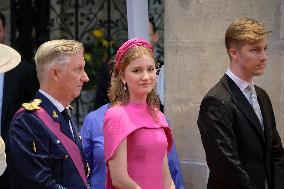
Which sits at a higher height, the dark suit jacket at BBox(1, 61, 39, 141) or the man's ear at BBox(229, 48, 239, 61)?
the man's ear at BBox(229, 48, 239, 61)

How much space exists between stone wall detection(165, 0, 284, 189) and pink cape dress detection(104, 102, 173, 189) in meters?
1.40

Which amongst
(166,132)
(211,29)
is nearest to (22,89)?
(211,29)

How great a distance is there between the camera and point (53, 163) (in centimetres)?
352

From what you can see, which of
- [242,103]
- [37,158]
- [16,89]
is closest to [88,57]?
[16,89]

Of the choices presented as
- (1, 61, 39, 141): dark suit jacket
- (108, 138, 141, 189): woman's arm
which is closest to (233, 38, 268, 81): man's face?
(108, 138, 141, 189): woman's arm

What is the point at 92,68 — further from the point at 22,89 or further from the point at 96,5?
the point at 22,89

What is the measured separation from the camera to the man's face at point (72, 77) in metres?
3.65

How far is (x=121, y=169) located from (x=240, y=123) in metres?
0.76

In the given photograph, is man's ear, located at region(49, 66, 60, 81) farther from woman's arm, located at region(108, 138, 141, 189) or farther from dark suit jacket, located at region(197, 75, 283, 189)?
dark suit jacket, located at region(197, 75, 283, 189)

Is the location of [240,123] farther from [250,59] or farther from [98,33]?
[98,33]

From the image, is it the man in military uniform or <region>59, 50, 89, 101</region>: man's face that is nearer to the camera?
the man in military uniform

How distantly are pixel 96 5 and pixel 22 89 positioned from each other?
136 cm

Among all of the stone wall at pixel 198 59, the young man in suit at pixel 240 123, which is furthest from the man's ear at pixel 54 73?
the stone wall at pixel 198 59

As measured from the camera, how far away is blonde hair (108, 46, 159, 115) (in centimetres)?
376
